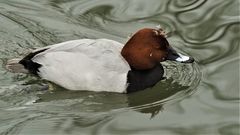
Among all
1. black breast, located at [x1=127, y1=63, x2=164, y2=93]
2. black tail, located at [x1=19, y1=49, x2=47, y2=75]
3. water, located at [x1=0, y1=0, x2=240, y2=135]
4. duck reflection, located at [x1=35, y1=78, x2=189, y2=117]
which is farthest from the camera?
black tail, located at [x1=19, y1=49, x2=47, y2=75]

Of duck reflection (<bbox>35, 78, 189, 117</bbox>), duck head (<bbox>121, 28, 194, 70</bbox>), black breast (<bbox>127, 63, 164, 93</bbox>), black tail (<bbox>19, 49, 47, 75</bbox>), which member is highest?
duck head (<bbox>121, 28, 194, 70</bbox>)

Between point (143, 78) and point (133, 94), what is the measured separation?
5.8 inches

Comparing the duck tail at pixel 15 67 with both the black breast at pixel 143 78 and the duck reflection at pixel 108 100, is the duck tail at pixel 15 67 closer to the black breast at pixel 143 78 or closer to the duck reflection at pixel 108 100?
the duck reflection at pixel 108 100

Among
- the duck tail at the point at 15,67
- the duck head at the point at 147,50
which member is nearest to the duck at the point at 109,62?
the duck head at the point at 147,50

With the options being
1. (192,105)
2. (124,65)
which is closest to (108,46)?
(124,65)

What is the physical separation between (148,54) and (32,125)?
108 centimetres

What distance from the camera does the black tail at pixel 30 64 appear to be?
200 inches

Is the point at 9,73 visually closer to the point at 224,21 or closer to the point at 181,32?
the point at 181,32

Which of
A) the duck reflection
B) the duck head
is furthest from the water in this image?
the duck head

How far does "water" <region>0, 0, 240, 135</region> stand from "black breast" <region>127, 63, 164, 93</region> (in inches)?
2.5

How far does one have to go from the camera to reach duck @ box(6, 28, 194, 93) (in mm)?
4824

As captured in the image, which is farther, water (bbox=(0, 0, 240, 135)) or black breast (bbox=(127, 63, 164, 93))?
black breast (bbox=(127, 63, 164, 93))

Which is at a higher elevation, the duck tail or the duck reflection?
the duck tail

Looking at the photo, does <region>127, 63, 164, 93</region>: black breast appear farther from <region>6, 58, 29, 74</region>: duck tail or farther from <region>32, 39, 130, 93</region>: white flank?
<region>6, 58, 29, 74</region>: duck tail
